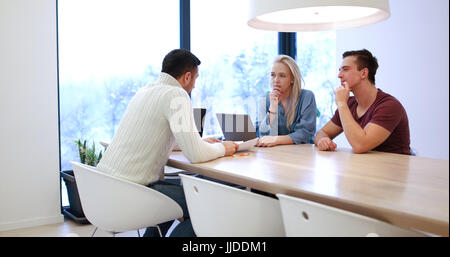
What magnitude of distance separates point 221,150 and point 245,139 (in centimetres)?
42

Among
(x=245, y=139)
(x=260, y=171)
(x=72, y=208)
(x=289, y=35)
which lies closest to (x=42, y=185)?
(x=72, y=208)

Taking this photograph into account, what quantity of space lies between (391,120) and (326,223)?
46.9 inches

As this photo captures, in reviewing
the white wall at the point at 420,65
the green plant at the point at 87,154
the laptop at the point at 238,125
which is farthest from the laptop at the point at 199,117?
the white wall at the point at 420,65

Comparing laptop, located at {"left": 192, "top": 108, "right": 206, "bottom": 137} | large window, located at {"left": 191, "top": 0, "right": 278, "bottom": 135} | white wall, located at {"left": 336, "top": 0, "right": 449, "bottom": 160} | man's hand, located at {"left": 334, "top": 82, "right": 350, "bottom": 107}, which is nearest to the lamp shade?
man's hand, located at {"left": 334, "top": 82, "right": 350, "bottom": 107}

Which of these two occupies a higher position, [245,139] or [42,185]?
[245,139]

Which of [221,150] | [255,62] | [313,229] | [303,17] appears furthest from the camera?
[255,62]

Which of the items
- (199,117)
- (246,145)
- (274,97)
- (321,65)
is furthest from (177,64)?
(321,65)

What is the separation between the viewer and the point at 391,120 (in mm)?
2062

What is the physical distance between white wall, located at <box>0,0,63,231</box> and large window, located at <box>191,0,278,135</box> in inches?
60.4

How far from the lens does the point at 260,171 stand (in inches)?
60.6

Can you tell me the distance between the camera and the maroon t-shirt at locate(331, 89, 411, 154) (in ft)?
6.77

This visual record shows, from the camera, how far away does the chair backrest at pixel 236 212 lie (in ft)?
4.33

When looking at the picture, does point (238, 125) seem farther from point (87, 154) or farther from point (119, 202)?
point (87, 154)
